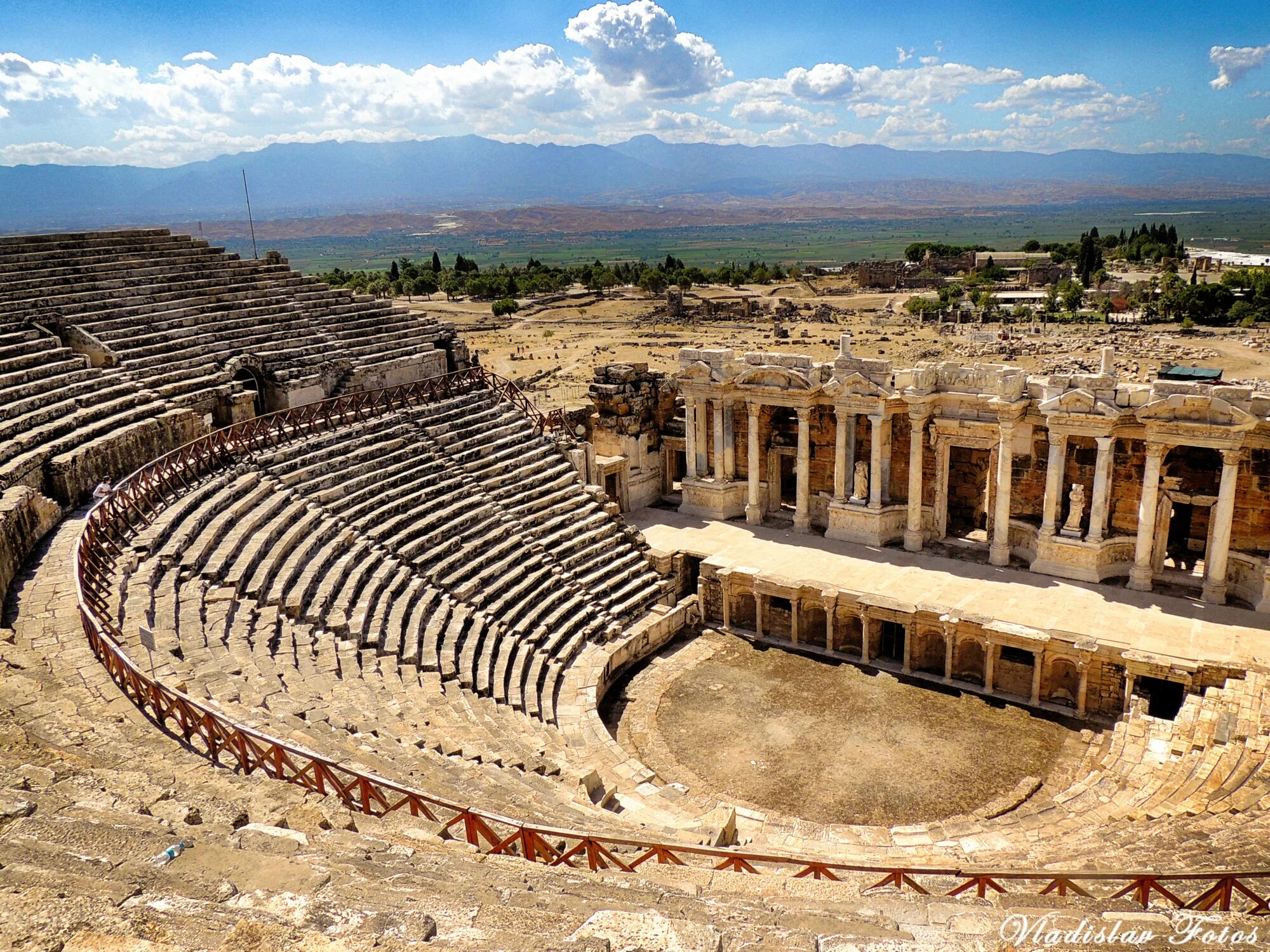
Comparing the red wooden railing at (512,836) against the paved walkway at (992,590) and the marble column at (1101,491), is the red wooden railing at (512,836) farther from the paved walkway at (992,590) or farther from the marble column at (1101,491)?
the marble column at (1101,491)

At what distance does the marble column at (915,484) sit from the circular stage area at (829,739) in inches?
186

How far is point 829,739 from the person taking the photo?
59.2 feet

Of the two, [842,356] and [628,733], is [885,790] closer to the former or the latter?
[628,733]

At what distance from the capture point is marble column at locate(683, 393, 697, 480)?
90.2 ft

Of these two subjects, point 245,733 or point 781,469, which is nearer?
point 245,733

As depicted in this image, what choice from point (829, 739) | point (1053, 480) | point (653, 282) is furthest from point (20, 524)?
Result: point (653, 282)

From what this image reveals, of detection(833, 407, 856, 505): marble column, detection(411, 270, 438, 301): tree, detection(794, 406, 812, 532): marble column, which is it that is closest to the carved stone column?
detection(833, 407, 856, 505): marble column

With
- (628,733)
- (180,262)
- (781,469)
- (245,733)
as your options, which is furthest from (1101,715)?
(180,262)

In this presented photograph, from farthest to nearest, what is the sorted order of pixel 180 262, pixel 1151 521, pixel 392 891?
1. pixel 180 262
2. pixel 1151 521
3. pixel 392 891

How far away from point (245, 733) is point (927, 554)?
1901cm

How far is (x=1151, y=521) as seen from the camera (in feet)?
69.2

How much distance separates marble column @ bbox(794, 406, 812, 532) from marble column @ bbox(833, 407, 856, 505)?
76 cm

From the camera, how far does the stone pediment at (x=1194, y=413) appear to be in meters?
19.5

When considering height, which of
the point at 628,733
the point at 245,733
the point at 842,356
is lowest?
the point at 628,733
